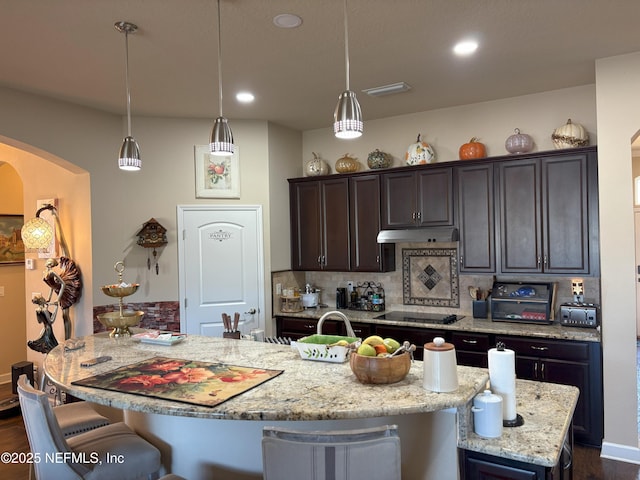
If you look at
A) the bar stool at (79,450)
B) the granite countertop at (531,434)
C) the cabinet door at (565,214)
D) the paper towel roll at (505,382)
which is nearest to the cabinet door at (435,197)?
the cabinet door at (565,214)

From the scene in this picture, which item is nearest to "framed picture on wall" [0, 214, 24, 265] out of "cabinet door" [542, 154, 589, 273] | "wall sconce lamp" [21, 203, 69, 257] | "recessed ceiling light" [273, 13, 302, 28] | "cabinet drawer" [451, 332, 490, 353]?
"wall sconce lamp" [21, 203, 69, 257]

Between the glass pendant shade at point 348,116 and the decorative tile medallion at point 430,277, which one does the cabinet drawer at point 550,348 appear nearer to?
the decorative tile medallion at point 430,277

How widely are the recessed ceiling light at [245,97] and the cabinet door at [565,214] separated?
2.64 m

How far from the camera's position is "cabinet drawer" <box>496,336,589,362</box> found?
3643mm

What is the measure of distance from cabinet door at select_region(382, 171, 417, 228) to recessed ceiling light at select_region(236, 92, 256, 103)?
1534 millimetres

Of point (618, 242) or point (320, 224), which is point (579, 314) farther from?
point (320, 224)

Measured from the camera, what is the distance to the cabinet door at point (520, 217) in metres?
4.04

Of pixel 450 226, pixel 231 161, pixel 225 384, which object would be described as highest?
pixel 231 161

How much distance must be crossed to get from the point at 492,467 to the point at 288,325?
134 inches

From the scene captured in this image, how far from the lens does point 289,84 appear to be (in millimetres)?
3926

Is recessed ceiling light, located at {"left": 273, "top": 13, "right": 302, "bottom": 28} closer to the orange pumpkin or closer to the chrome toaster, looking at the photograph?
the orange pumpkin

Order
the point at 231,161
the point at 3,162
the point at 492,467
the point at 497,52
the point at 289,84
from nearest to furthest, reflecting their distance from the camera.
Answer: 1. the point at 492,467
2. the point at 497,52
3. the point at 289,84
4. the point at 231,161
5. the point at 3,162

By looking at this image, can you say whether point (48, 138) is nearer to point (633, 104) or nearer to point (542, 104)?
point (542, 104)

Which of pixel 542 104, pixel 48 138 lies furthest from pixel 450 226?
pixel 48 138
